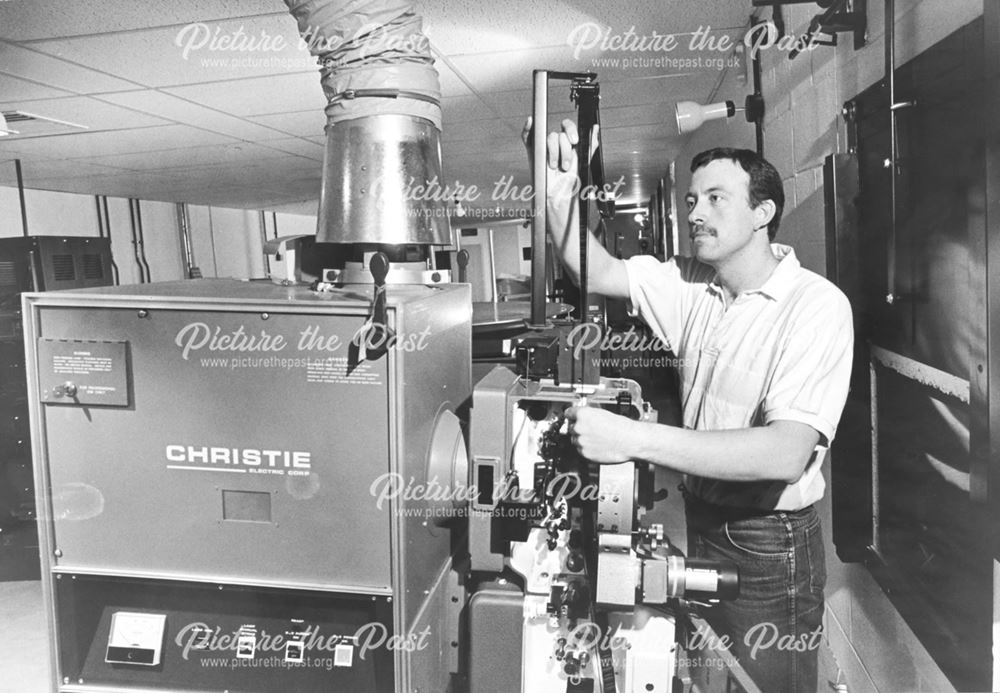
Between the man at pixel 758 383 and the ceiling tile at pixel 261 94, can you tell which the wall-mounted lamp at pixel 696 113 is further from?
the ceiling tile at pixel 261 94

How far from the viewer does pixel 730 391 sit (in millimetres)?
1653

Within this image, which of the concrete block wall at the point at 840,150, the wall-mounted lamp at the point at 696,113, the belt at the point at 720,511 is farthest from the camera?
the wall-mounted lamp at the point at 696,113

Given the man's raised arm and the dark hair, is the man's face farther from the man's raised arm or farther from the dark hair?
the man's raised arm

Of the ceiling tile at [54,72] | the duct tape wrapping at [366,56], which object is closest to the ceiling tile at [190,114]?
the ceiling tile at [54,72]

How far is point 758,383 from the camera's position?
5.25ft

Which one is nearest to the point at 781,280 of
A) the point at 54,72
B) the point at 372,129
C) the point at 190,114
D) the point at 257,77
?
the point at 372,129

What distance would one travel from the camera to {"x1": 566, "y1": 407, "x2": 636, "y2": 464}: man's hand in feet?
4.01

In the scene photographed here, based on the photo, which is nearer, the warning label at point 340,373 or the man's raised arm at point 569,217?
the warning label at point 340,373

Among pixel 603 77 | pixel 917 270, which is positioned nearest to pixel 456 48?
pixel 603 77

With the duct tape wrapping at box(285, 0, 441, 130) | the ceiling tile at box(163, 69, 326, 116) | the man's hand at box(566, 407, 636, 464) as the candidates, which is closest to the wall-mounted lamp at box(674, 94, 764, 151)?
the duct tape wrapping at box(285, 0, 441, 130)

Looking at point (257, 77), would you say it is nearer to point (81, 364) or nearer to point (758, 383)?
point (81, 364)

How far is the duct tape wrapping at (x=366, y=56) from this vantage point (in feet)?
4.70

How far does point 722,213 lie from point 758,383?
42 cm

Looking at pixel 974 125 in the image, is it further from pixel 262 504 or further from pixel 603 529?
pixel 262 504
